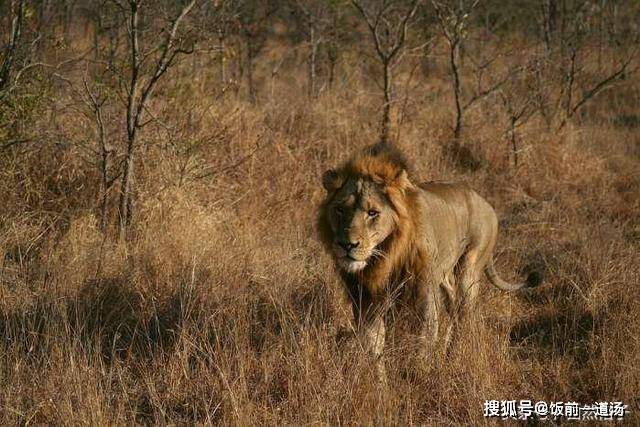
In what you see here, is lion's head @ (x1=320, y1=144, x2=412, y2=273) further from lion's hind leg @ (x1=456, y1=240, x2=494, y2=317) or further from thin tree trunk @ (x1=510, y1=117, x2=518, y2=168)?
thin tree trunk @ (x1=510, y1=117, x2=518, y2=168)

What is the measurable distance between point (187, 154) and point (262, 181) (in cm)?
105

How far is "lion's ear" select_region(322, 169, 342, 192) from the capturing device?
3943 mm

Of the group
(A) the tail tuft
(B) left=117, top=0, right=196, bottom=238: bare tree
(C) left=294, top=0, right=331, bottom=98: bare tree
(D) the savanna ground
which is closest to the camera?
(D) the savanna ground

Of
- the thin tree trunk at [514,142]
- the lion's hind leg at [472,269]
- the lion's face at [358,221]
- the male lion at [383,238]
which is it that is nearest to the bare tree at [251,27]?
the thin tree trunk at [514,142]

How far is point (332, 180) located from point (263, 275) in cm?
127

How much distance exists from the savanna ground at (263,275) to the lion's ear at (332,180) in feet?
2.32

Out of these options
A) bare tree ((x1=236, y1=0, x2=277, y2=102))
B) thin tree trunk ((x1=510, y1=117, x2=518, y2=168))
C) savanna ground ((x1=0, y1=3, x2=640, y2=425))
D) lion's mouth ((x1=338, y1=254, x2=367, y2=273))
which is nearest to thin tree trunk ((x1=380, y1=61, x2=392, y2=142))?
savanna ground ((x1=0, y1=3, x2=640, y2=425))

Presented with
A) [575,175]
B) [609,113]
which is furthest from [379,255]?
[609,113]

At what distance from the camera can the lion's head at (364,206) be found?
364 centimetres

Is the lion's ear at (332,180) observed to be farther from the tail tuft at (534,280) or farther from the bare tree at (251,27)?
the bare tree at (251,27)

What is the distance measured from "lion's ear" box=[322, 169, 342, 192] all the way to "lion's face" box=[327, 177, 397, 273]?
52 millimetres

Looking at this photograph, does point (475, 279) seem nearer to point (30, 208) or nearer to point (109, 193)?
point (109, 193)

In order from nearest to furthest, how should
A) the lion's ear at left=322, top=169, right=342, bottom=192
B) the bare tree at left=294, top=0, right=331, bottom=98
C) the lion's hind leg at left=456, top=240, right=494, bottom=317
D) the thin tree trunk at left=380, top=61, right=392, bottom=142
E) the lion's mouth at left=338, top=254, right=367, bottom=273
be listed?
the lion's mouth at left=338, top=254, right=367, bottom=273, the lion's ear at left=322, top=169, right=342, bottom=192, the lion's hind leg at left=456, top=240, right=494, bottom=317, the thin tree trunk at left=380, top=61, right=392, bottom=142, the bare tree at left=294, top=0, right=331, bottom=98

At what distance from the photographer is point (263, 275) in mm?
5012
